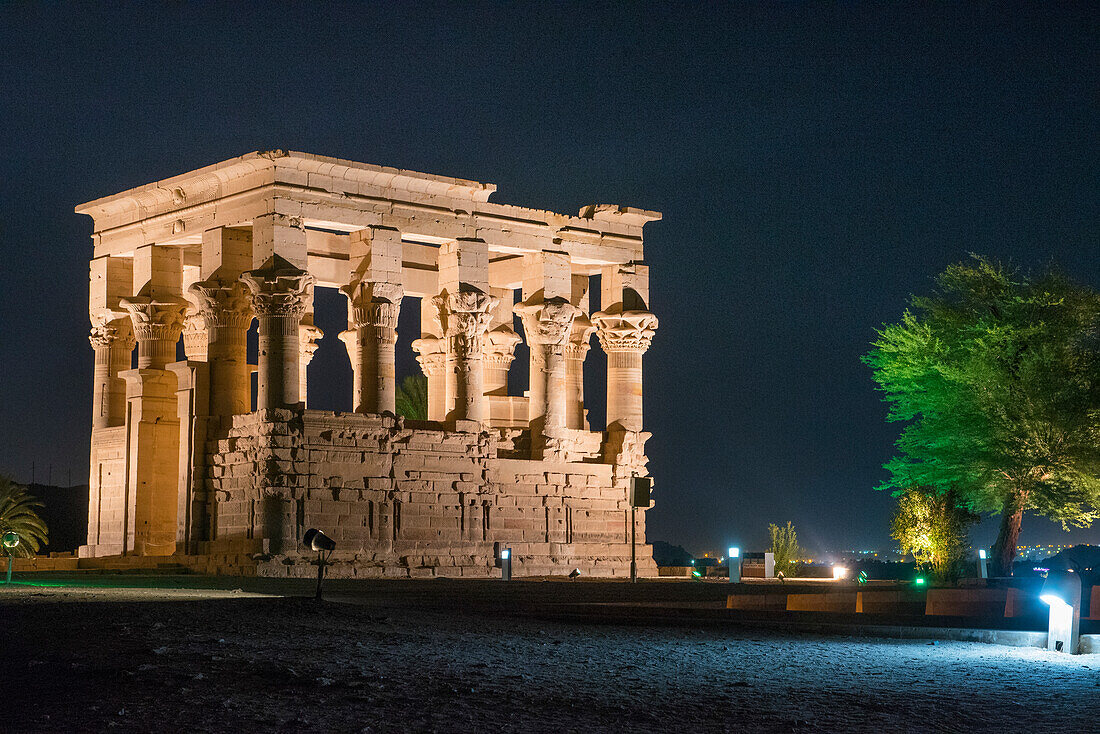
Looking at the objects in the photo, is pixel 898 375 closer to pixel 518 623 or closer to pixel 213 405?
pixel 213 405

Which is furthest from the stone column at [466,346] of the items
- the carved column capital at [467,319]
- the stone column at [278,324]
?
the stone column at [278,324]

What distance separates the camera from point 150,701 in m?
11.8

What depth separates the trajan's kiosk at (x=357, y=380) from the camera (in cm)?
3650

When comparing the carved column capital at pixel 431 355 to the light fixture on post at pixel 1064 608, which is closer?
the light fixture on post at pixel 1064 608

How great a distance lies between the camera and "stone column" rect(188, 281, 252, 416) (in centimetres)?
3791

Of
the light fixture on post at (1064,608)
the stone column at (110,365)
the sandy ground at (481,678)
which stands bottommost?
the sandy ground at (481,678)

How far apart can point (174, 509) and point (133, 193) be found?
8.74 metres

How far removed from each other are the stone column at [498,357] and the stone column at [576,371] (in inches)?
69.3

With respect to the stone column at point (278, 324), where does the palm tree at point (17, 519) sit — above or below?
below

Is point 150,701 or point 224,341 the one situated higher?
point 224,341

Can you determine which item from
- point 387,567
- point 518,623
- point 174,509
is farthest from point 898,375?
point 518,623

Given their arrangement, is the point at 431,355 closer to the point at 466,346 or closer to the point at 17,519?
the point at 466,346

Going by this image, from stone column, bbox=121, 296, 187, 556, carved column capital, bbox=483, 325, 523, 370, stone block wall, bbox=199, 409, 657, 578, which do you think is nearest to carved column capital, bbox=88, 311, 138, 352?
stone column, bbox=121, 296, 187, 556

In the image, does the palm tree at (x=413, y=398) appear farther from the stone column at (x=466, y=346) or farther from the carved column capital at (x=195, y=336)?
the stone column at (x=466, y=346)
